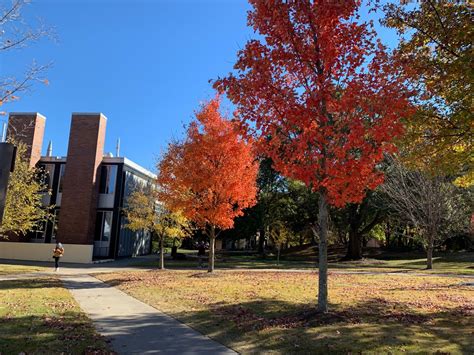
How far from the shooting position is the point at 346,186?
8.02 metres

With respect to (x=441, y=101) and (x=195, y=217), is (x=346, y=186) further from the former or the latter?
(x=195, y=217)

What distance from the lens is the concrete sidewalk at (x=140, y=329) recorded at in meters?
6.34

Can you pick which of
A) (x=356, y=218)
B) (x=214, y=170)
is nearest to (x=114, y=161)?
(x=214, y=170)

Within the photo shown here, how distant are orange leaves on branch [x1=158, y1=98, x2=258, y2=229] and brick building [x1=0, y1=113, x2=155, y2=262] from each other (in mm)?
12636

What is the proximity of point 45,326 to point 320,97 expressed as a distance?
6.46m

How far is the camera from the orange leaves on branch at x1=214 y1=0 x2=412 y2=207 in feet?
24.7

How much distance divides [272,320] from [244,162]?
407 inches

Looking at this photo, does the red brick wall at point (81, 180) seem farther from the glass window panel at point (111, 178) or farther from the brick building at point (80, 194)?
the glass window panel at point (111, 178)

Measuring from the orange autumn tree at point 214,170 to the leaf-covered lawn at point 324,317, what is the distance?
4762mm

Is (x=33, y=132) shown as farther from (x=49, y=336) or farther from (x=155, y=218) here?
(x=49, y=336)

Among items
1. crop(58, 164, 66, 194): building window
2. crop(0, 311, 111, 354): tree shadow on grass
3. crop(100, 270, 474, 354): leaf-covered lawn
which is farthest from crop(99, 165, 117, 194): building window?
crop(0, 311, 111, 354): tree shadow on grass

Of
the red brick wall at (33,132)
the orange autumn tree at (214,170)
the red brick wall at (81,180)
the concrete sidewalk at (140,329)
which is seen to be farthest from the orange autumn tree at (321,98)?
the red brick wall at (33,132)

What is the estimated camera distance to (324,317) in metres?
7.95

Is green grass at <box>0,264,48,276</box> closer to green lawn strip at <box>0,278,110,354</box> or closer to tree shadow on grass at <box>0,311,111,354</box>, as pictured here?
green lawn strip at <box>0,278,110,354</box>
